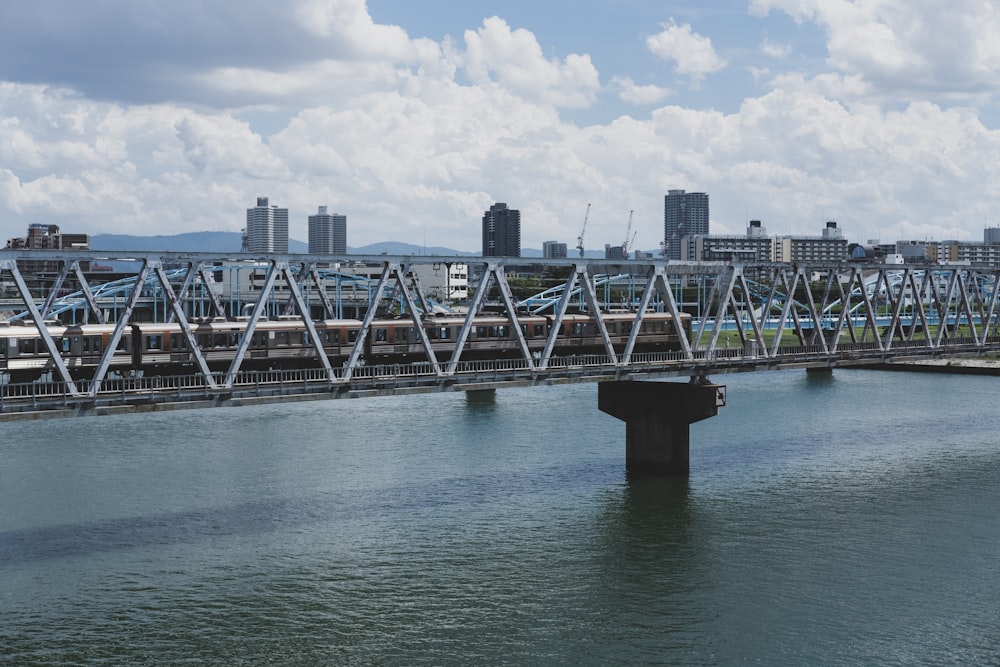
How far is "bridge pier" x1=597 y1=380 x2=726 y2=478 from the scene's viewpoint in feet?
236

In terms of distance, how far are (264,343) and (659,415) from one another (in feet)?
83.2

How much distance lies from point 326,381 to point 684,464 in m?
25.3

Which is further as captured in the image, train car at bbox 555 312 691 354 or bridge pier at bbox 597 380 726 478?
train car at bbox 555 312 691 354

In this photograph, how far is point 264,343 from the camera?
62062 millimetres

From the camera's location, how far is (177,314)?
2080 inches

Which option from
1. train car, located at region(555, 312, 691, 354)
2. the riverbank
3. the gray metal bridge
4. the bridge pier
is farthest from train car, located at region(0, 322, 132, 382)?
the riverbank

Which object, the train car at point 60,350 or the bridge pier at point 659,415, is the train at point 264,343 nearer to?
the train car at point 60,350

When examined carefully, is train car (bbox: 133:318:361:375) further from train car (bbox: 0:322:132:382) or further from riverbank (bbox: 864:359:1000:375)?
riverbank (bbox: 864:359:1000:375)

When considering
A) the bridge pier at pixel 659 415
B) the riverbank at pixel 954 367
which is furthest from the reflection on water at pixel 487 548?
the riverbank at pixel 954 367

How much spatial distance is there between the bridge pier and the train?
15.0 feet

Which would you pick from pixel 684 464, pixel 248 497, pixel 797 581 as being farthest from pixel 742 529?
pixel 248 497

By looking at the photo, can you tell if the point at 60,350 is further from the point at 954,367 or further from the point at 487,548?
the point at 954,367

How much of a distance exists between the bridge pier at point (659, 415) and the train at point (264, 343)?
15.0 ft

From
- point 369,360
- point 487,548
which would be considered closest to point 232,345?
point 369,360
